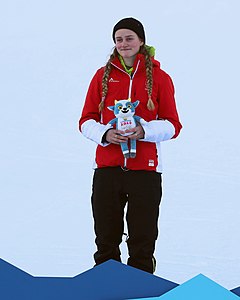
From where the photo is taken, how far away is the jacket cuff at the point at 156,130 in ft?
6.15

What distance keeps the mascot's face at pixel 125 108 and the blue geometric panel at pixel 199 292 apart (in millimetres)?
892

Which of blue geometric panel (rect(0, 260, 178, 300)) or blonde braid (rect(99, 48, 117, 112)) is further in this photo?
blonde braid (rect(99, 48, 117, 112))

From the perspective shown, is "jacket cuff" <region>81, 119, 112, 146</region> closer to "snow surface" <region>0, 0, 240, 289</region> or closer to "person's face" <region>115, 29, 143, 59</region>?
"person's face" <region>115, 29, 143, 59</region>

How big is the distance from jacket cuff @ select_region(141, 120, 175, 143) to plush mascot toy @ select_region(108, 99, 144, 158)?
1.1 inches

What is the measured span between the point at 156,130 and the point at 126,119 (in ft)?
0.28

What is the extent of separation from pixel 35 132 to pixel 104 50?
2.72 ft

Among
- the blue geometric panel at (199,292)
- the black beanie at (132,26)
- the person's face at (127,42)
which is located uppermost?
the black beanie at (132,26)

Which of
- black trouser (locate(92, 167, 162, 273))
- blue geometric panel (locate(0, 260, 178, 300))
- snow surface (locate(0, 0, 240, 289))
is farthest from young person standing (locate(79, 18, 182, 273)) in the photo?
blue geometric panel (locate(0, 260, 178, 300))

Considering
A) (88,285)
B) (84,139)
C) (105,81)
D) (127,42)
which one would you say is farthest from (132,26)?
(84,139)

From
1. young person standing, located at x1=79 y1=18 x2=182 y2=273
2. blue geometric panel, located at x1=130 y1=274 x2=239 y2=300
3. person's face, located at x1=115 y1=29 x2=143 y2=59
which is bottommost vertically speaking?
blue geometric panel, located at x1=130 y1=274 x2=239 y2=300

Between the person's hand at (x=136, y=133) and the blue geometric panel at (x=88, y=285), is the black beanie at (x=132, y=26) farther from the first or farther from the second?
the blue geometric panel at (x=88, y=285)

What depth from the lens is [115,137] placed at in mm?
1872

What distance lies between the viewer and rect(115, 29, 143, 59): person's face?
1.93 meters

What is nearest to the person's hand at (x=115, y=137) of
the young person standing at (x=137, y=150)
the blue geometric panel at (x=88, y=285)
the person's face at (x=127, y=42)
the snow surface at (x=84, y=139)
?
the young person standing at (x=137, y=150)
